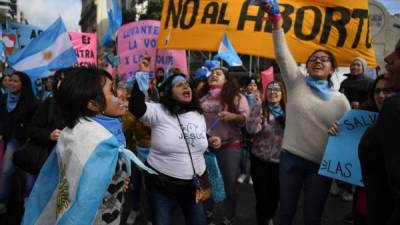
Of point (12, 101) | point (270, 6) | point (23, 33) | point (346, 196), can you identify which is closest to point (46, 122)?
point (12, 101)

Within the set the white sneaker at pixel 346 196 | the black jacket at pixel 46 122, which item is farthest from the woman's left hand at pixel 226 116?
the white sneaker at pixel 346 196

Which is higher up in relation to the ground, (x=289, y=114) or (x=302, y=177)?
(x=289, y=114)

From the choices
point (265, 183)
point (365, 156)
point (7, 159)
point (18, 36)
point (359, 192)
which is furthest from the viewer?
point (18, 36)

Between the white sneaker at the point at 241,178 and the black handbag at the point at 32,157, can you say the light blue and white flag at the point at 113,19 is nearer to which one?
the white sneaker at the point at 241,178

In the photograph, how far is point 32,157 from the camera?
394cm

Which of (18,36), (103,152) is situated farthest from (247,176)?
(18,36)

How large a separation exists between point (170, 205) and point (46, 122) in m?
1.43

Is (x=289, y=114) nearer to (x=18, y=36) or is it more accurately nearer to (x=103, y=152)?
(x=103, y=152)

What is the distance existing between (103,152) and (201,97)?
288 cm

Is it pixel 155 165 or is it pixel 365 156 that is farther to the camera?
pixel 155 165

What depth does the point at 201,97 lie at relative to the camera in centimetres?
491

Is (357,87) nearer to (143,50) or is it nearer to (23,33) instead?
(143,50)

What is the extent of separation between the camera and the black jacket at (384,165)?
1.52 m

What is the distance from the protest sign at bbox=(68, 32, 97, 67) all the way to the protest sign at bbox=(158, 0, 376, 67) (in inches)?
199
